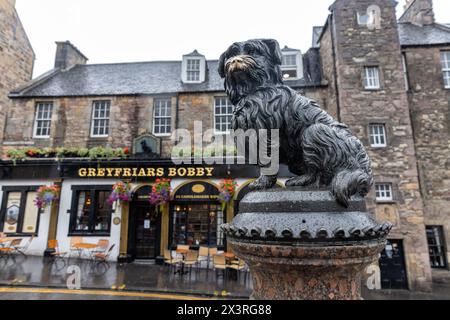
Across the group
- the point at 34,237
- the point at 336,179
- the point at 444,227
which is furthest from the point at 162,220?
the point at 444,227

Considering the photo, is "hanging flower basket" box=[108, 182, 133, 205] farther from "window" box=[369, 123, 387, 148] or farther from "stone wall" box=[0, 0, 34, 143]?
"window" box=[369, 123, 387, 148]

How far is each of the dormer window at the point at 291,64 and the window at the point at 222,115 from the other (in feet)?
11.9

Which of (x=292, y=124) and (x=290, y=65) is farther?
(x=290, y=65)

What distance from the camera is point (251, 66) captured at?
209cm

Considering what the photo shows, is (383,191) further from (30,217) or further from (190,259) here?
(30,217)

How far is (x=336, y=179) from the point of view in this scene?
5.93 feet

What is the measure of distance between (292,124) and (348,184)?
651 mm

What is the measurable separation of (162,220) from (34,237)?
19.7ft

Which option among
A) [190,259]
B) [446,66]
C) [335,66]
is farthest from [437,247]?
[190,259]

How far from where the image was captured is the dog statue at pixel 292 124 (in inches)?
74.3

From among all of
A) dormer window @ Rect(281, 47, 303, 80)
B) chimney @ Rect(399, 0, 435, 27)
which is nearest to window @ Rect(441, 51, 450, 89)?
chimney @ Rect(399, 0, 435, 27)

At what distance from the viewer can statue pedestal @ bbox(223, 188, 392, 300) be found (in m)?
1.59

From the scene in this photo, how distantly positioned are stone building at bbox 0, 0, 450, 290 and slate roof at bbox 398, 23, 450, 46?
0.26 feet
